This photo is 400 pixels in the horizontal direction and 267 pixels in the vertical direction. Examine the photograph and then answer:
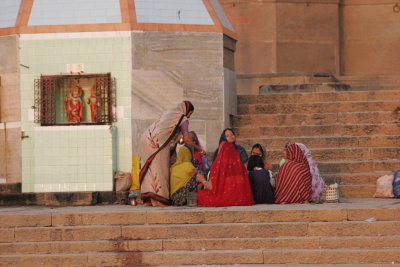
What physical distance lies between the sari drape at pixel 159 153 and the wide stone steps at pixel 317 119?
2.60m

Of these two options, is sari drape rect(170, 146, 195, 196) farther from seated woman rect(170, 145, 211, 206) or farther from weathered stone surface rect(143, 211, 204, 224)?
weathered stone surface rect(143, 211, 204, 224)

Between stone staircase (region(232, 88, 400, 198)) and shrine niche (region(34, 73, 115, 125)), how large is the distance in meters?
2.12

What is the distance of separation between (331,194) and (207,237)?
7.45 ft

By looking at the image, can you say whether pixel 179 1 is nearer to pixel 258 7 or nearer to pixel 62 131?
pixel 62 131

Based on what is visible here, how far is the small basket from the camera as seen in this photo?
13.2 m

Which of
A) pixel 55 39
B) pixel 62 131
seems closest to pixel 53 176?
pixel 62 131

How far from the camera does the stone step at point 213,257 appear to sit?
36.2ft

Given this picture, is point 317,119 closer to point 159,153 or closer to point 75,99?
point 159,153

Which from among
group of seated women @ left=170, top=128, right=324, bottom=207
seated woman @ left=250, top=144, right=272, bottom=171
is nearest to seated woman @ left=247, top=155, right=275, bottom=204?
group of seated women @ left=170, top=128, right=324, bottom=207

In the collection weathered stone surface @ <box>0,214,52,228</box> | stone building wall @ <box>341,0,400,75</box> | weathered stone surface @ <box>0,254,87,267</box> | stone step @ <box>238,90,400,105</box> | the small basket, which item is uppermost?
stone building wall @ <box>341,0,400,75</box>

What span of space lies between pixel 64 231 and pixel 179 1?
496 cm

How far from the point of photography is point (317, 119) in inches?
638

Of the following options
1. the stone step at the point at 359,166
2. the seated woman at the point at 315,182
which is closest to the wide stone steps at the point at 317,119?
the stone step at the point at 359,166

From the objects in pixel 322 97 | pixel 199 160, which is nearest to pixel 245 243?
pixel 199 160
